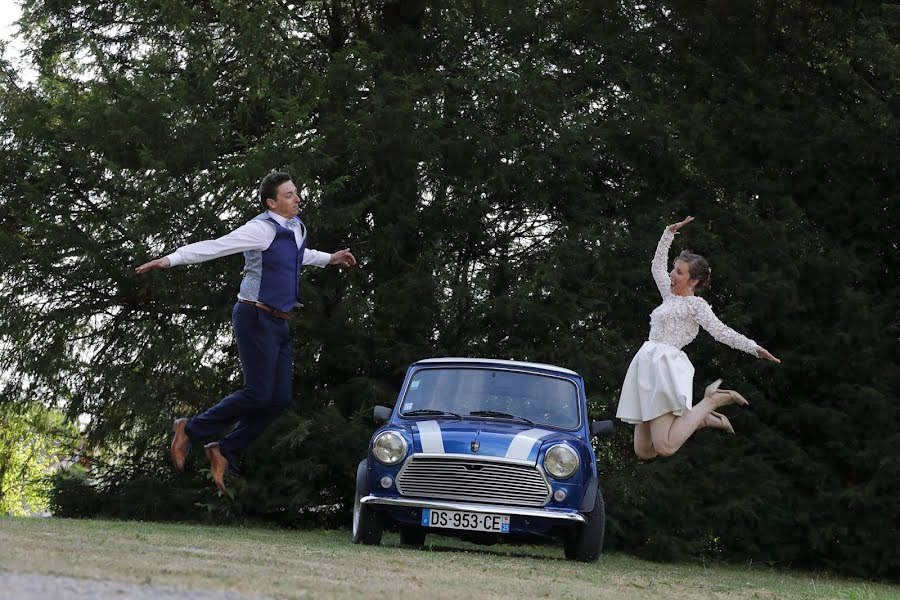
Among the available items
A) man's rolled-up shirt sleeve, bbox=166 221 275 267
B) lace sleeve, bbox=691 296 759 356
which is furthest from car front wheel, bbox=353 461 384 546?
lace sleeve, bbox=691 296 759 356

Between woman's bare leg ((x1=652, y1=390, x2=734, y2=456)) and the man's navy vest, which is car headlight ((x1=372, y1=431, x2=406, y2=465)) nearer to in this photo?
the man's navy vest

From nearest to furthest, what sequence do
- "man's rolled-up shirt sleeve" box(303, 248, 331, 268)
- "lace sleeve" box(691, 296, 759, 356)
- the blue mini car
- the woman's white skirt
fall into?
"lace sleeve" box(691, 296, 759, 356), "man's rolled-up shirt sleeve" box(303, 248, 331, 268), the woman's white skirt, the blue mini car

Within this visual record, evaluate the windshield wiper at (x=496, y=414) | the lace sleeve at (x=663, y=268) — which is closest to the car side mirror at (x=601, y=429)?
the windshield wiper at (x=496, y=414)

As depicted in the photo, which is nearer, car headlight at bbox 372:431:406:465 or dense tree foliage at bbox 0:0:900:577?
car headlight at bbox 372:431:406:465

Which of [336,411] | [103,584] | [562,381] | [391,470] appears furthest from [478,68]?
[103,584]

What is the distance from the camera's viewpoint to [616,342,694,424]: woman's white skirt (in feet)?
32.5

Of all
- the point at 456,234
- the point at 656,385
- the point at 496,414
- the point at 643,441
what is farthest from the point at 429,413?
the point at 456,234

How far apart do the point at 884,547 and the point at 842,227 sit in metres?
4.43

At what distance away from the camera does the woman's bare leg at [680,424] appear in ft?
32.2

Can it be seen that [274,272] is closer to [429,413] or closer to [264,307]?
[264,307]

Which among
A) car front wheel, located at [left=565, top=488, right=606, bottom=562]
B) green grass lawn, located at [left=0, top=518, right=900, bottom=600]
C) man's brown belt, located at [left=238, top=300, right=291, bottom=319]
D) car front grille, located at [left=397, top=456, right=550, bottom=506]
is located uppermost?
man's brown belt, located at [left=238, top=300, right=291, bottom=319]

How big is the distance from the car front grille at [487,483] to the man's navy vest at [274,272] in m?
2.00

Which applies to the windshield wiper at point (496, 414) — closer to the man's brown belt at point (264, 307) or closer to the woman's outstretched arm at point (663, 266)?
the woman's outstretched arm at point (663, 266)

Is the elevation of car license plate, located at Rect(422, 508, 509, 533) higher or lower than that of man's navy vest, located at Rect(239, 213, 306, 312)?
lower
